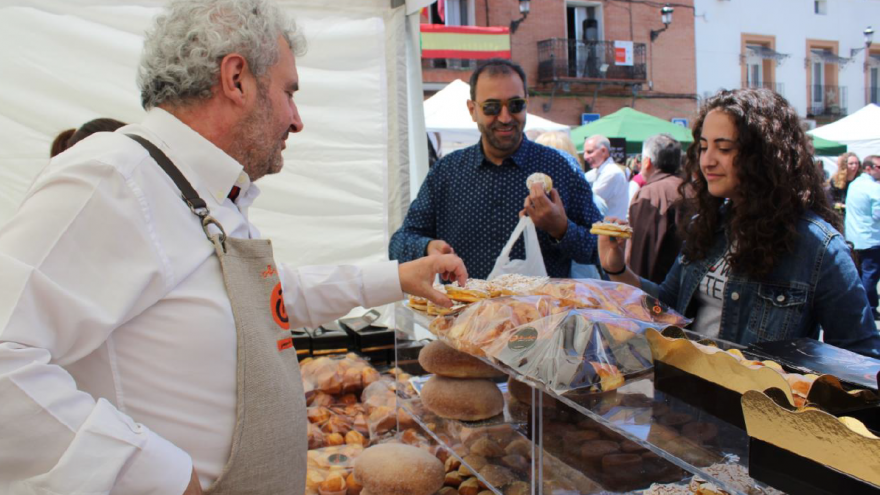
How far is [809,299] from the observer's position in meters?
1.74

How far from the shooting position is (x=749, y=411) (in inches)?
35.8

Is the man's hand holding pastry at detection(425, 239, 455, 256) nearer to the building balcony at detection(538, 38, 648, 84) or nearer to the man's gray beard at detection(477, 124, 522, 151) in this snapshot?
the man's gray beard at detection(477, 124, 522, 151)

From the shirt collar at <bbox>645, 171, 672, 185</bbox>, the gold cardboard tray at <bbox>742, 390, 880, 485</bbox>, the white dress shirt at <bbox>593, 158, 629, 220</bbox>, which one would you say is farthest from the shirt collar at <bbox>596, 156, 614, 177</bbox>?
the gold cardboard tray at <bbox>742, 390, 880, 485</bbox>

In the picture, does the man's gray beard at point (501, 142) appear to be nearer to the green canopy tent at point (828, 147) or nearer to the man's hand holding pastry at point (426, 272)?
the man's hand holding pastry at point (426, 272)

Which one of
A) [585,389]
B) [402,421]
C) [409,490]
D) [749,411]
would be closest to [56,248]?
[585,389]

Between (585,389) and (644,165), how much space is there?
14.4ft

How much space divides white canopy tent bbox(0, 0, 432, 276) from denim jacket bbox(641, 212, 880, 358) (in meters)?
2.42

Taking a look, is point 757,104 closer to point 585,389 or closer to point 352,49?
point 585,389

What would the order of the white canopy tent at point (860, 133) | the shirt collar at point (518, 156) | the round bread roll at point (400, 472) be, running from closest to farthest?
1. the round bread roll at point (400, 472)
2. the shirt collar at point (518, 156)
3. the white canopy tent at point (860, 133)

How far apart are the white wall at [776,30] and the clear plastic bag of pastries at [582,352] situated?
21741 millimetres

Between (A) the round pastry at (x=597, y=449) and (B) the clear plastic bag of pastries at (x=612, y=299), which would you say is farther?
(B) the clear plastic bag of pastries at (x=612, y=299)

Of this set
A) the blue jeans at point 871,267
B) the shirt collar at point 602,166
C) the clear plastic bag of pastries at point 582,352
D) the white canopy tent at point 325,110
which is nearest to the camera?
the clear plastic bag of pastries at point 582,352

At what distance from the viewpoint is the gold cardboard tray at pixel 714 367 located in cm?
100

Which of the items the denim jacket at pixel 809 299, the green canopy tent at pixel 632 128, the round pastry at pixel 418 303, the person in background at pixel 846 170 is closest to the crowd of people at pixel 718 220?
the denim jacket at pixel 809 299
